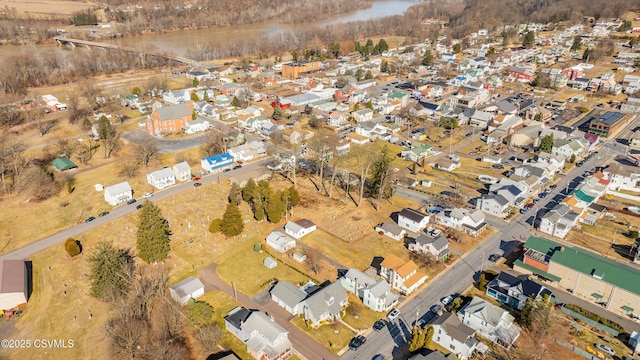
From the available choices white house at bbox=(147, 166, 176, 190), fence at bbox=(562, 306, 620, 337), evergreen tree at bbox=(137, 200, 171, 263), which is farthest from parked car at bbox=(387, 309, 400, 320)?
white house at bbox=(147, 166, 176, 190)

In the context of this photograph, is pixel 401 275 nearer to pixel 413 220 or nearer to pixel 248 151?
pixel 413 220

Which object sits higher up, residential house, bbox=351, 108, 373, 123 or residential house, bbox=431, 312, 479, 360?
residential house, bbox=351, 108, 373, 123

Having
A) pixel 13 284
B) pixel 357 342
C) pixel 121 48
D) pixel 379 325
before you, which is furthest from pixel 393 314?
pixel 121 48

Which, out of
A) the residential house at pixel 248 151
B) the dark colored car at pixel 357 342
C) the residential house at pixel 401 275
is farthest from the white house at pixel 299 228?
the residential house at pixel 248 151

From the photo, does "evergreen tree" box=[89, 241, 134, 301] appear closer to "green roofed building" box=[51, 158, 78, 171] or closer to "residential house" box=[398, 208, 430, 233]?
"residential house" box=[398, 208, 430, 233]

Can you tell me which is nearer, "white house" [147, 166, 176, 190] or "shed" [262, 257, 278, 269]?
"shed" [262, 257, 278, 269]

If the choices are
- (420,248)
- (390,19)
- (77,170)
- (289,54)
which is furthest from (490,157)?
(390,19)
